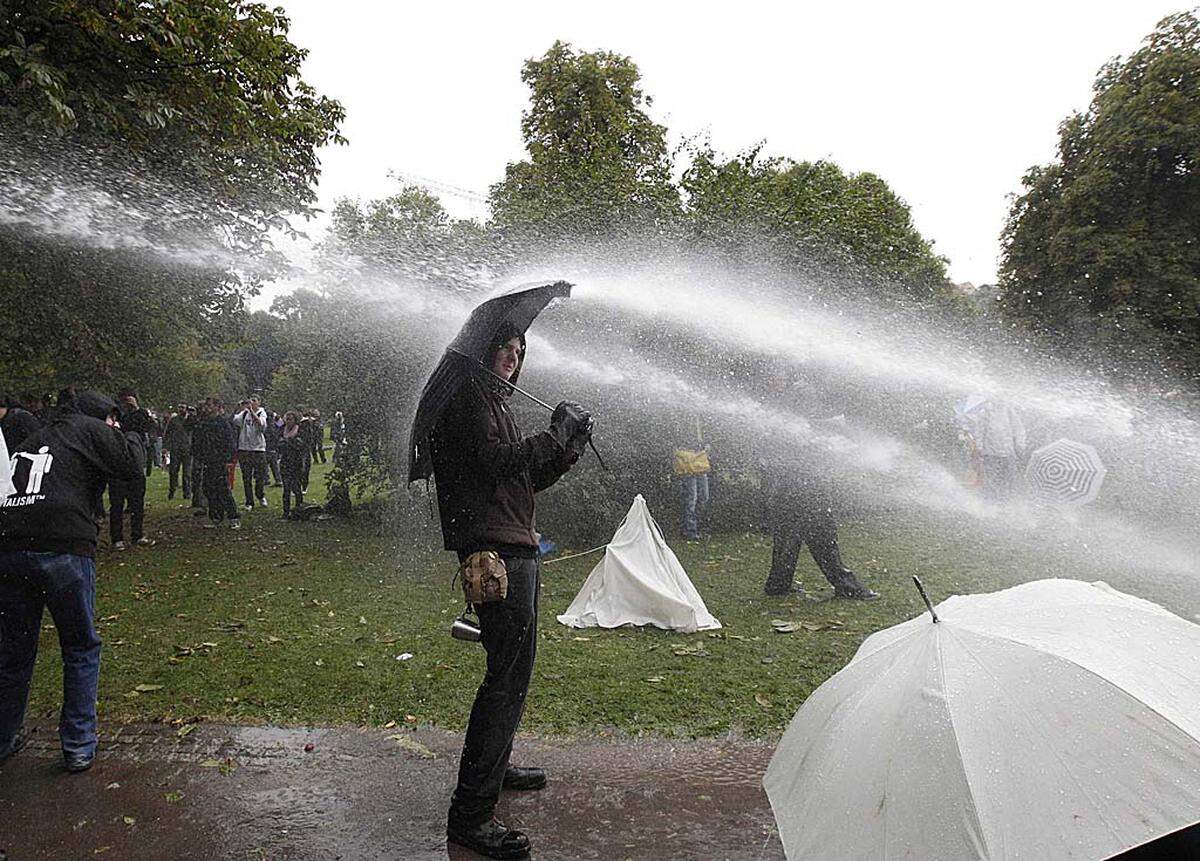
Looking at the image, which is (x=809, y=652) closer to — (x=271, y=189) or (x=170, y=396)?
(x=271, y=189)

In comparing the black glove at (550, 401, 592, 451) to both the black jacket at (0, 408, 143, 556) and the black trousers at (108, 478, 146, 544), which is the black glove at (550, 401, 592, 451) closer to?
the black jacket at (0, 408, 143, 556)

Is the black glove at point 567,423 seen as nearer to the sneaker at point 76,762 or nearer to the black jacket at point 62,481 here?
the black jacket at point 62,481

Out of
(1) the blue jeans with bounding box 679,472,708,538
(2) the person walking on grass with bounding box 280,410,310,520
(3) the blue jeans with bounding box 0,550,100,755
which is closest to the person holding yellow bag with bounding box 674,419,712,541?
(1) the blue jeans with bounding box 679,472,708,538

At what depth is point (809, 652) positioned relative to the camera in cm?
653

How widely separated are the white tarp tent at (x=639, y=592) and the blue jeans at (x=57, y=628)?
3.77 meters

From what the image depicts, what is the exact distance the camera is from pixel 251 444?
656 inches

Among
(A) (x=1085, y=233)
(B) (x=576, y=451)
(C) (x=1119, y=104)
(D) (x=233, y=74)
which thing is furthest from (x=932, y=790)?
(C) (x=1119, y=104)

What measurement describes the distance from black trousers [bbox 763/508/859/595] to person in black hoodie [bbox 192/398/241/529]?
31.1 feet

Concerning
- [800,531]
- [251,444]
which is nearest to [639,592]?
[800,531]

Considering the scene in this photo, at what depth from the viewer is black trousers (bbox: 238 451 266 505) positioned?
16734mm

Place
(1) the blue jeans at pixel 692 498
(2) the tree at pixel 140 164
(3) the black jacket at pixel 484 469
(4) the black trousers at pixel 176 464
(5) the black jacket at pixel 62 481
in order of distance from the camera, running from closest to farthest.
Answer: (3) the black jacket at pixel 484 469 < (5) the black jacket at pixel 62 481 < (2) the tree at pixel 140 164 < (1) the blue jeans at pixel 692 498 < (4) the black trousers at pixel 176 464

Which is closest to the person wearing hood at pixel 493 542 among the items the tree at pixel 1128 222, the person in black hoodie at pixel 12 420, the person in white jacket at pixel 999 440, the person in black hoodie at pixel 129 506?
the person in black hoodie at pixel 12 420

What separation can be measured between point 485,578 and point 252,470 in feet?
49.0

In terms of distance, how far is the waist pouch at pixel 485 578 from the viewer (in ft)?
11.4
